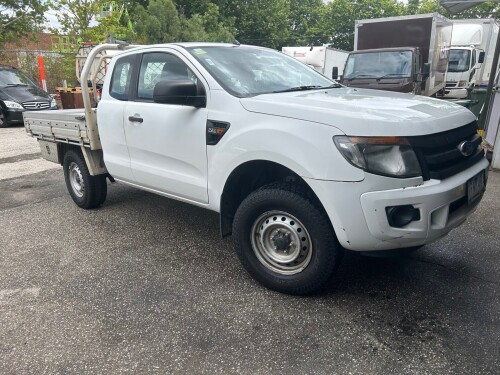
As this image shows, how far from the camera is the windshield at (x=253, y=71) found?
3510 mm

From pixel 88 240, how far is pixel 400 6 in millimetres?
41450

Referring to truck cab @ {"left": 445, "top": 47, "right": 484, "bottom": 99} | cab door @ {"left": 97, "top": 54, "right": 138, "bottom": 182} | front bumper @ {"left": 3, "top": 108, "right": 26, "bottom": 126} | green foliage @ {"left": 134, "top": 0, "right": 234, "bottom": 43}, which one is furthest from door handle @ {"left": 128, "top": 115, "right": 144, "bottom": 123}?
green foliage @ {"left": 134, "top": 0, "right": 234, "bottom": 43}

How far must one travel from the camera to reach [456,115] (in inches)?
120

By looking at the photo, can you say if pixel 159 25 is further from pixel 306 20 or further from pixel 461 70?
pixel 306 20

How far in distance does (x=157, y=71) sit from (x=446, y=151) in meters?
2.68

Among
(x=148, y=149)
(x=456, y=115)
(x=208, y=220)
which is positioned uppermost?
(x=456, y=115)

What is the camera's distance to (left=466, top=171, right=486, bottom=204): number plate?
298 centimetres

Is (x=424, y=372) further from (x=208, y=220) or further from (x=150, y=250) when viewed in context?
(x=208, y=220)

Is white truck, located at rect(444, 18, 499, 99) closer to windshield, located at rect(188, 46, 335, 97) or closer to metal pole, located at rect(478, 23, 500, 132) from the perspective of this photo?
metal pole, located at rect(478, 23, 500, 132)

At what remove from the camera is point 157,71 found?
161 inches

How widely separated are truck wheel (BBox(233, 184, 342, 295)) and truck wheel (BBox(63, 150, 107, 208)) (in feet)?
8.48

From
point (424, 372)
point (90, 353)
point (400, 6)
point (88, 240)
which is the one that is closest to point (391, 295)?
point (424, 372)

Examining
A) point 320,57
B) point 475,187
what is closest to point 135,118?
point 475,187

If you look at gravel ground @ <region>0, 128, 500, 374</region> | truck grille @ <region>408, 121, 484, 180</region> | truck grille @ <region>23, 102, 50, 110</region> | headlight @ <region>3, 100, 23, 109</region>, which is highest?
truck grille @ <region>408, 121, 484, 180</region>
